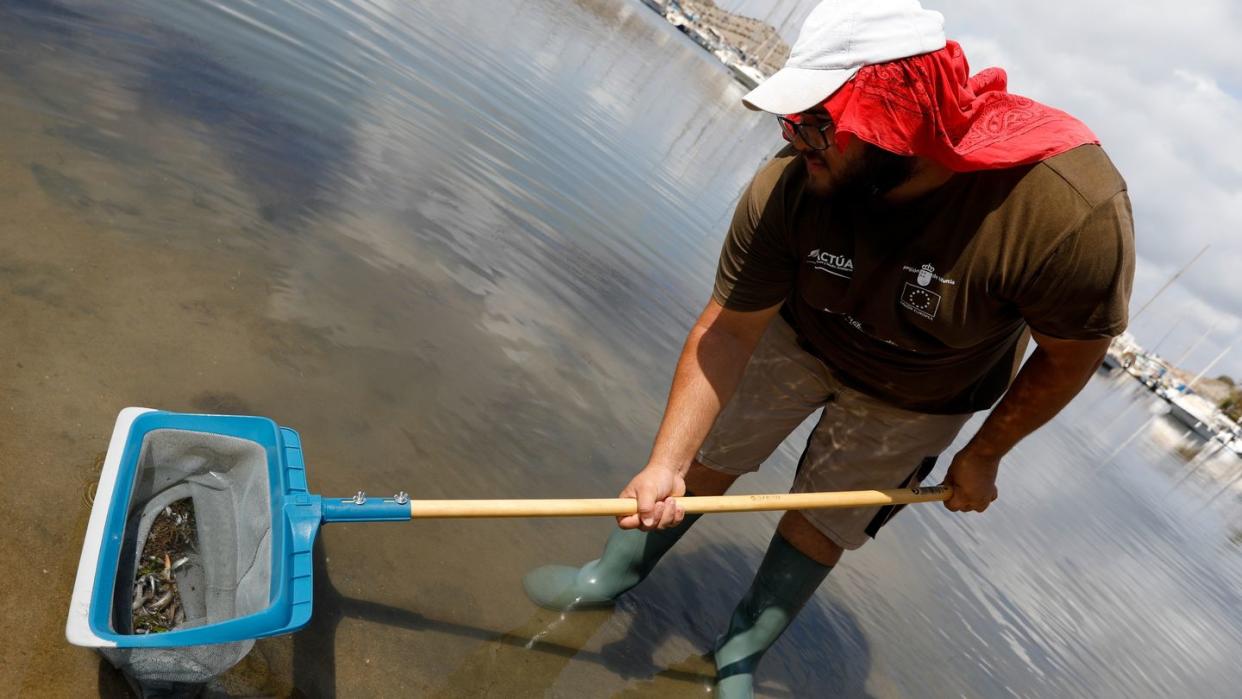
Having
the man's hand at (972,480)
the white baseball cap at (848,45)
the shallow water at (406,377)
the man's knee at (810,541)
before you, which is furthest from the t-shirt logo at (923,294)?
the shallow water at (406,377)

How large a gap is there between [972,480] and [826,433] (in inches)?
21.2

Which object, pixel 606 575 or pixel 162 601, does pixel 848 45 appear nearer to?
pixel 606 575

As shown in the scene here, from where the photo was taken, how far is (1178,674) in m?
6.13

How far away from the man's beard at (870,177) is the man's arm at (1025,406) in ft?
2.19

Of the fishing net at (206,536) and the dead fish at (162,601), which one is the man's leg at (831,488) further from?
the dead fish at (162,601)

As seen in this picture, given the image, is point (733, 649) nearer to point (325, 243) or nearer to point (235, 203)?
point (325, 243)

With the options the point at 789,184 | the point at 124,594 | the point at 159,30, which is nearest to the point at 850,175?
the point at 789,184

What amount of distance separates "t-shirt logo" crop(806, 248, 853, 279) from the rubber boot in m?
1.22

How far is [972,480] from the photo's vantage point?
272 cm

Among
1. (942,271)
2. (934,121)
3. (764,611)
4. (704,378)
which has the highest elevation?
(934,121)

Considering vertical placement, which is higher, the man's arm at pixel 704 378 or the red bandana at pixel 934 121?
the red bandana at pixel 934 121

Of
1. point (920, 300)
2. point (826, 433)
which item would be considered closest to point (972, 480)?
point (826, 433)

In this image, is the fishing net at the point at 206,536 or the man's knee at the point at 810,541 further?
the man's knee at the point at 810,541

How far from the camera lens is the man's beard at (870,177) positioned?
6.64 ft
